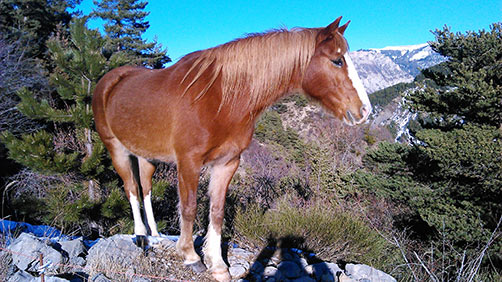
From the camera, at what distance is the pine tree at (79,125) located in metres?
4.12

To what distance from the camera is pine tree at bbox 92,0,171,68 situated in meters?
19.7

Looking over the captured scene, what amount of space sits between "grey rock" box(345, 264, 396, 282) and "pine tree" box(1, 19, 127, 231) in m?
3.59

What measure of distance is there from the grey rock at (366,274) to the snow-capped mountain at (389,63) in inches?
4635

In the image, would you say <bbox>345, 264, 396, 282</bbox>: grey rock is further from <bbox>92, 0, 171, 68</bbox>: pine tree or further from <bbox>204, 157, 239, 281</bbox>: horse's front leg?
<bbox>92, 0, 171, 68</bbox>: pine tree

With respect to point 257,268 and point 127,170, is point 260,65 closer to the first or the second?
point 257,268

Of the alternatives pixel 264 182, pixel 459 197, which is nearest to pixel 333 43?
pixel 264 182

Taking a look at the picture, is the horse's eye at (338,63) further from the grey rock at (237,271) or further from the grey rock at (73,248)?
the grey rock at (73,248)

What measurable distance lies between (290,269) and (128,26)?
22.8 meters

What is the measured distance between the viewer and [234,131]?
2.51 meters

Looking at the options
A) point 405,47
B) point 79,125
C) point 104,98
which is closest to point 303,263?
point 104,98

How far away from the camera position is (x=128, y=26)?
21.6m

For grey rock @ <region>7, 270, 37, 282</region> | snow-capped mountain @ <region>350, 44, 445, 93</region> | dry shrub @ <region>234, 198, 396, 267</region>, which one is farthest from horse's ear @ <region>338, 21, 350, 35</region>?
snow-capped mountain @ <region>350, 44, 445, 93</region>

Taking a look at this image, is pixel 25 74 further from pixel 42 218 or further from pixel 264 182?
pixel 264 182

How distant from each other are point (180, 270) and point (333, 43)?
7.75ft
